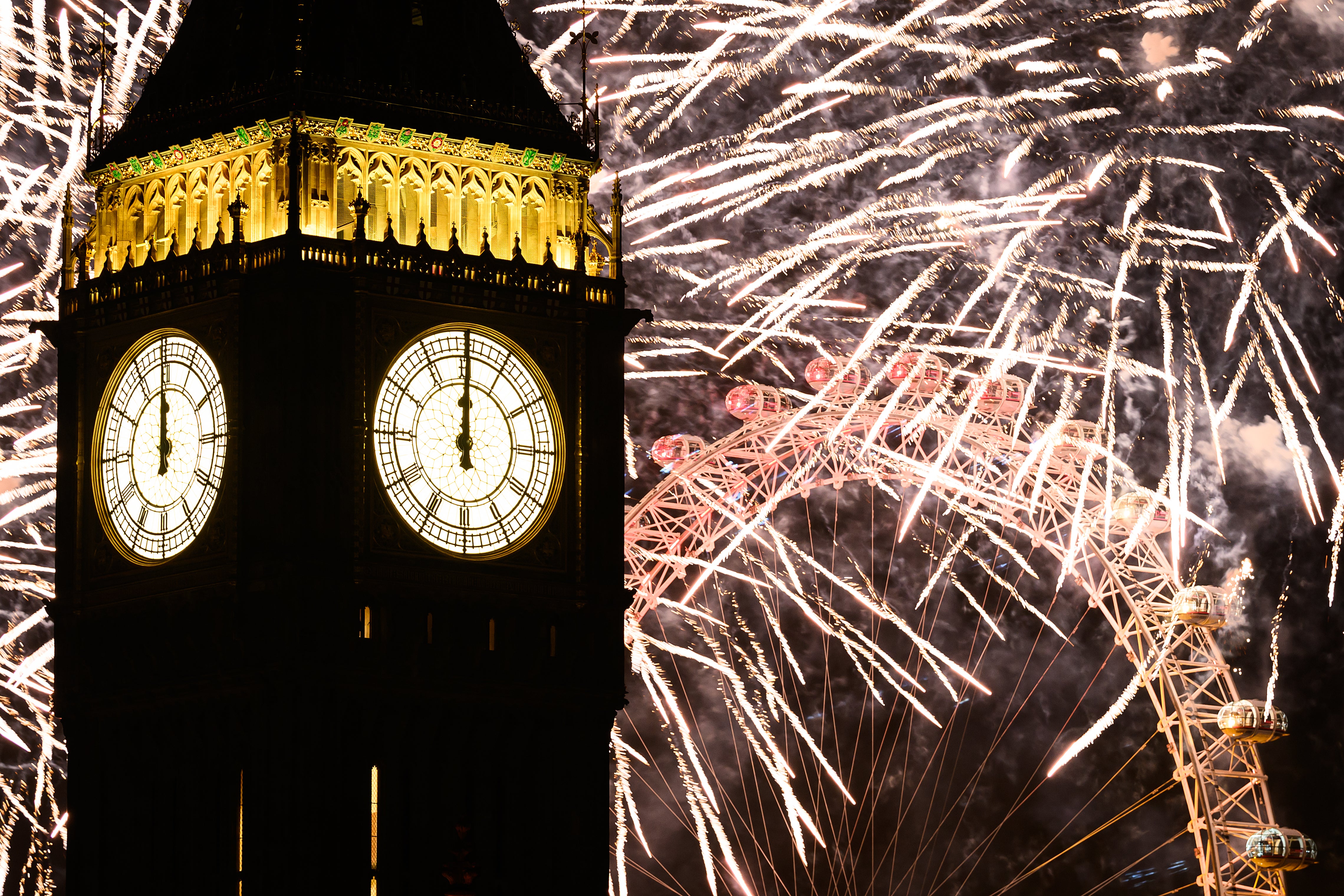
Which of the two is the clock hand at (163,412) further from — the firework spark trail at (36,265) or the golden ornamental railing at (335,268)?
the firework spark trail at (36,265)

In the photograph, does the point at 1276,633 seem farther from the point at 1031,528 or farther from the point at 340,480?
the point at 340,480

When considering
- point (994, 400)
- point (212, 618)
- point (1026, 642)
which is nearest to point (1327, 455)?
point (994, 400)

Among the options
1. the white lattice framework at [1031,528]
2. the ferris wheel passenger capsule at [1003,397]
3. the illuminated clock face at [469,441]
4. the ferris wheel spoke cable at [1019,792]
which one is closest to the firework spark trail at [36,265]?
the illuminated clock face at [469,441]

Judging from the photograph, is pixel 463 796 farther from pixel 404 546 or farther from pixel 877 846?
pixel 877 846

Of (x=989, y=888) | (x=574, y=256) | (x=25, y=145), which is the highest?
(x=25, y=145)

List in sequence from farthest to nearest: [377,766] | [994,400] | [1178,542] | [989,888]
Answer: [989,888] → [994,400] → [1178,542] → [377,766]

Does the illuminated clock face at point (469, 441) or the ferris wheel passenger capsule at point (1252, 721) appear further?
the ferris wheel passenger capsule at point (1252, 721)

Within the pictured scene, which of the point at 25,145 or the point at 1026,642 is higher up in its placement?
the point at 25,145
